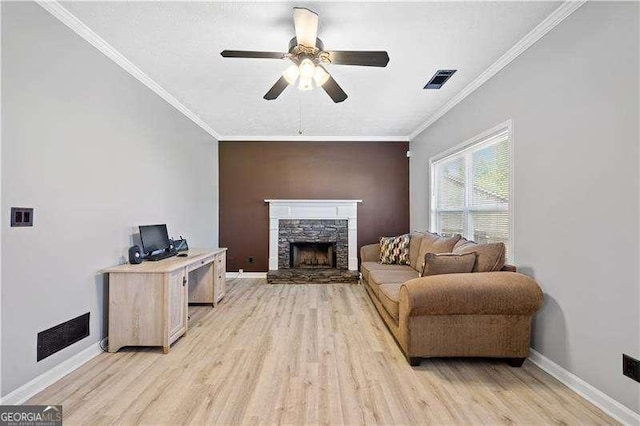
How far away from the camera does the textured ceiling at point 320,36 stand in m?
2.10

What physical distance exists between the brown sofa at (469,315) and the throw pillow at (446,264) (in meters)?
0.18

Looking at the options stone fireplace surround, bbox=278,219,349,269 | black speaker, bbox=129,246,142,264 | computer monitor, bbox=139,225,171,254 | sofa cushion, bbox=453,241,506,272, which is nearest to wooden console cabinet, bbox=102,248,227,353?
black speaker, bbox=129,246,142,264

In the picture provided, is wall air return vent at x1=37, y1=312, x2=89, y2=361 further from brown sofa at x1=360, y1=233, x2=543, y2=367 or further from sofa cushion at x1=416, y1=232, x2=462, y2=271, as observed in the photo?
sofa cushion at x1=416, y1=232, x2=462, y2=271

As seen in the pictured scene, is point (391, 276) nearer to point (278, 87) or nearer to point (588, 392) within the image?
point (588, 392)

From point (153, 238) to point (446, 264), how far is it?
9.59ft

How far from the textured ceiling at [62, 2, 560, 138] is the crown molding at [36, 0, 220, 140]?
6 centimetres

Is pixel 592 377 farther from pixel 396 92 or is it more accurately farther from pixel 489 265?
pixel 396 92

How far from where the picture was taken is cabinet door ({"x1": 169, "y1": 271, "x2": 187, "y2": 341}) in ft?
8.74

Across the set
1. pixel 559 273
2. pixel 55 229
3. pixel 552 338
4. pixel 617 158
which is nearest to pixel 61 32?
pixel 55 229

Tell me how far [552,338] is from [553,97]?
1.81 m

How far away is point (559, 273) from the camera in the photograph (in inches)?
84.7

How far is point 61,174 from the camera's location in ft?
7.14

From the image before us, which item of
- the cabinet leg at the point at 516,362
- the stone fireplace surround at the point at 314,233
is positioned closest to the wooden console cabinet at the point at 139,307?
the cabinet leg at the point at 516,362

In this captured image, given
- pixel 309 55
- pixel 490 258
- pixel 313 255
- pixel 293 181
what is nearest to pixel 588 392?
pixel 490 258
